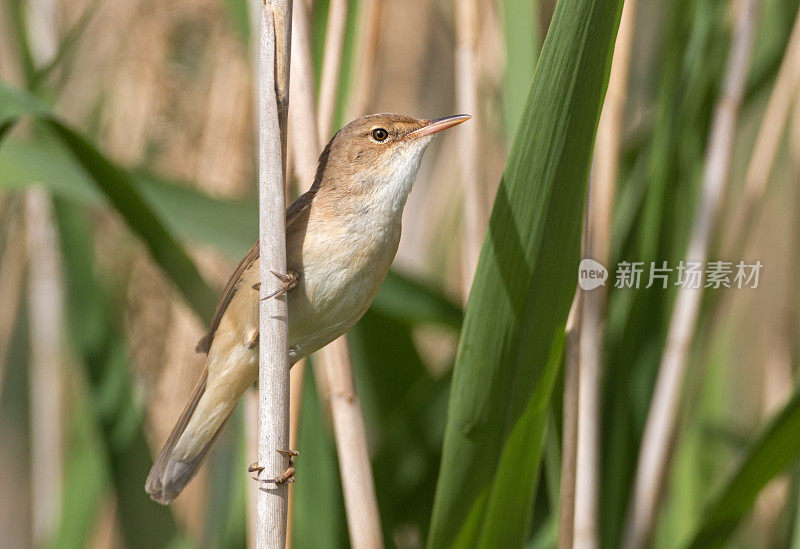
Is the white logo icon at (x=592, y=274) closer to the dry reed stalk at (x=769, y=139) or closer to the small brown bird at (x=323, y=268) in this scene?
the small brown bird at (x=323, y=268)

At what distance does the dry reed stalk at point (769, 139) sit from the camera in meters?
1.31

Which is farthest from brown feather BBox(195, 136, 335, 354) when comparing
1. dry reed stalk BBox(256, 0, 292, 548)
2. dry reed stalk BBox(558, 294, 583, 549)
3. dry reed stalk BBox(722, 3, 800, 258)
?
dry reed stalk BBox(722, 3, 800, 258)

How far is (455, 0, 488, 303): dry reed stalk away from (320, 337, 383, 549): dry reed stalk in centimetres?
31

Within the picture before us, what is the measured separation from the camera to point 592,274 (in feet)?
3.48

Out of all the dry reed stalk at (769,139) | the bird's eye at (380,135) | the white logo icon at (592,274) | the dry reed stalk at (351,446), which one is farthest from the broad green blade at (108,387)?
the dry reed stalk at (769,139)

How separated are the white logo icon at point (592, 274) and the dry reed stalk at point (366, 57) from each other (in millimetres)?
364

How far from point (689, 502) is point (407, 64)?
4.59ft

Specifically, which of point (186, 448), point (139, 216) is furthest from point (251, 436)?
point (139, 216)

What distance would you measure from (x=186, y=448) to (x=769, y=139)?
3.43 feet

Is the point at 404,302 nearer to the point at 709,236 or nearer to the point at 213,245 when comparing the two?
the point at 213,245

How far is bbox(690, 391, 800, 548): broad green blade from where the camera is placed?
0.96 meters

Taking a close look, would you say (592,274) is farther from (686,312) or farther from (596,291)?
(686,312)

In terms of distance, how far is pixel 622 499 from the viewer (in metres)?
1.34

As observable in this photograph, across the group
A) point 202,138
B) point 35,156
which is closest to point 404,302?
point 35,156
